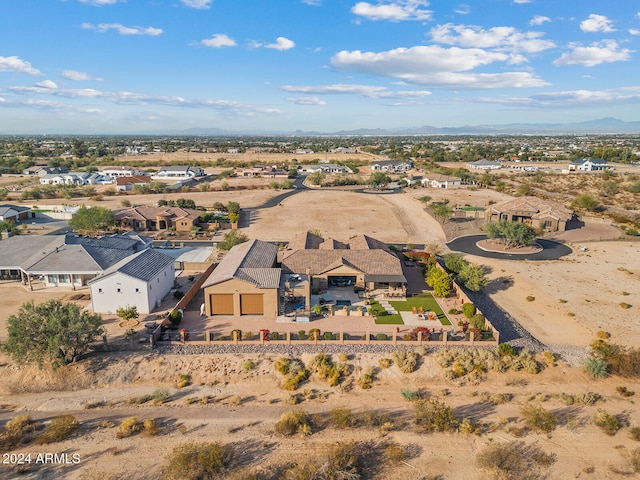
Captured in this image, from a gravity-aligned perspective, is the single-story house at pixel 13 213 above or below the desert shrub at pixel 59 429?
above

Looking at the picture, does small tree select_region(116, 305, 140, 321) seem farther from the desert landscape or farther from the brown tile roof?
the brown tile roof

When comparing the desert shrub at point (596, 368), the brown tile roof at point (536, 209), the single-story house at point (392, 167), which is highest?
the single-story house at point (392, 167)

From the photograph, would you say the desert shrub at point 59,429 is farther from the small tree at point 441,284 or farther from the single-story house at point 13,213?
the single-story house at point 13,213

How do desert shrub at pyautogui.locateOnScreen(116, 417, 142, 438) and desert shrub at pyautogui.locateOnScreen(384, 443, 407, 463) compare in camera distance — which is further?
desert shrub at pyautogui.locateOnScreen(116, 417, 142, 438)

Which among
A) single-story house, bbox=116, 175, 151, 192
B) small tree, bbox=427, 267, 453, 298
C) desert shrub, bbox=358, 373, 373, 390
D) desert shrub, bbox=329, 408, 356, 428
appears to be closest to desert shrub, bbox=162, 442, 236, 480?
desert shrub, bbox=329, 408, 356, 428

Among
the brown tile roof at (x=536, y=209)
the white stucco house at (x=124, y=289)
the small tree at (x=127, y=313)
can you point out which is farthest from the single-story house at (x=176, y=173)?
the small tree at (x=127, y=313)

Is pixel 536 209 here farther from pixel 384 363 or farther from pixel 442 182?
pixel 384 363

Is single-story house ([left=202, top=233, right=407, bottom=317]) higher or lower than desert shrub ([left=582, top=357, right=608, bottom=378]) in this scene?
higher
